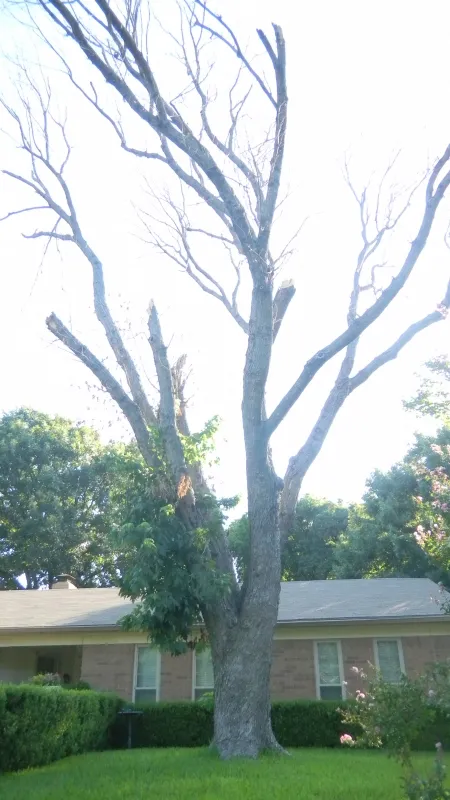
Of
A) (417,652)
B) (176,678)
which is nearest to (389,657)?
(417,652)

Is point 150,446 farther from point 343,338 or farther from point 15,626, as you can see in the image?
point 15,626

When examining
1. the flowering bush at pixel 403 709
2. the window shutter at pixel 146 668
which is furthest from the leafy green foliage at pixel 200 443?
the window shutter at pixel 146 668

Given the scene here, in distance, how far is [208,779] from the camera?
7688 mm

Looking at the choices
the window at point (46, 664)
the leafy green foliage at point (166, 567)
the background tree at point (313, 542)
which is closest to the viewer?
the leafy green foliage at point (166, 567)

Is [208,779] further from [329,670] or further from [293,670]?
[329,670]

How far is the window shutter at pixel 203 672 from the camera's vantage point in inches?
610

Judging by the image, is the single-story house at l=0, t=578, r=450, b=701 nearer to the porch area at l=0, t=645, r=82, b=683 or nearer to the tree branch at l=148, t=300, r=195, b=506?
the porch area at l=0, t=645, r=82, b=683

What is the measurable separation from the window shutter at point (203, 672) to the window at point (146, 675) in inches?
36.1

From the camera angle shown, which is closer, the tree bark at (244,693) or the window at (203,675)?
the tree bark at (244,693)

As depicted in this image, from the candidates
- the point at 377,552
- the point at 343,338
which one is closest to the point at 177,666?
the point at 343,338

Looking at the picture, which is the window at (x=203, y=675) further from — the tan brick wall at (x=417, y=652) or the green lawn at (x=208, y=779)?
the green lawn at (x=208, y=779)

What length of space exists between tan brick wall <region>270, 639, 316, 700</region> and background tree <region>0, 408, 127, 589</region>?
16.9 m

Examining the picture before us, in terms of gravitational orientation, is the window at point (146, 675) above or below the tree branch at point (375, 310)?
below

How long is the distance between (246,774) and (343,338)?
591 cm
